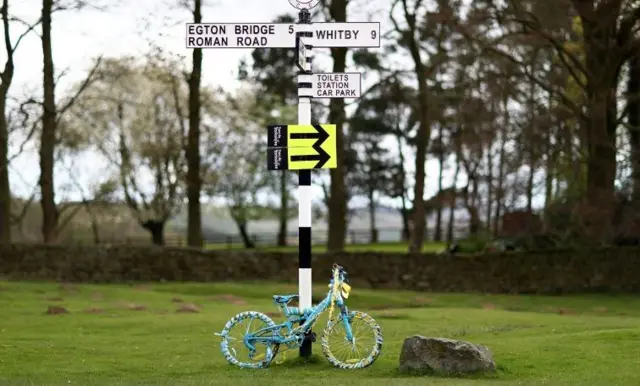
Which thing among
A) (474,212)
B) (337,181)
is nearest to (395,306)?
(337,181)

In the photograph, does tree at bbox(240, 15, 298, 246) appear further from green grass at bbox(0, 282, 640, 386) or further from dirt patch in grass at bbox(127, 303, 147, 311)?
dirt patch in grass at bbox(127, 303, 147, 311)

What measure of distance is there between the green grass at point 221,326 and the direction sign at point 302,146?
2608 millimetres

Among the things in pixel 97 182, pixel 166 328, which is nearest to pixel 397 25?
pixel 166 328

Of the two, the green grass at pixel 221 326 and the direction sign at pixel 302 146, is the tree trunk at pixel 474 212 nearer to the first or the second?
the green grass at pixel 221 326

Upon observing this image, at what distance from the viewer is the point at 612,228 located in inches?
1254

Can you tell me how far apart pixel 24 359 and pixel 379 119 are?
48799 millimetres

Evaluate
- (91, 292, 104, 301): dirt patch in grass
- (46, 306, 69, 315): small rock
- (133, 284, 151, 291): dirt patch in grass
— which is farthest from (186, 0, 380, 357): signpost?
(133, 284, 151, 291): dirt patch in grass

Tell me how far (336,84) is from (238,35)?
145cm

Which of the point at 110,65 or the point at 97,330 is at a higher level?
the point at 110,65

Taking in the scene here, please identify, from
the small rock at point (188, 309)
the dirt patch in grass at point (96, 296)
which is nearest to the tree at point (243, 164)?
the dirt patch in grass at point (96, 296)

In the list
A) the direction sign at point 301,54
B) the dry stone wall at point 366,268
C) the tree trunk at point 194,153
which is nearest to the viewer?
the direction sign at point 301,54

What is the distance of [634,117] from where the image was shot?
3484cm

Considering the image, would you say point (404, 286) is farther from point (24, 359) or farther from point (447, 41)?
point (24, 359)

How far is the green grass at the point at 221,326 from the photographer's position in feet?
37.2
